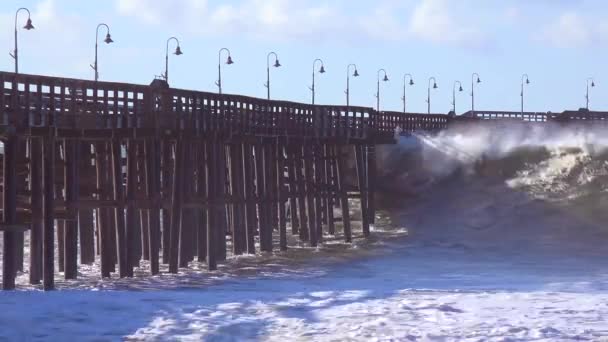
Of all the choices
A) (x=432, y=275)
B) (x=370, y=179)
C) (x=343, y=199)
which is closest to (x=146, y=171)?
(x=432, y=275)

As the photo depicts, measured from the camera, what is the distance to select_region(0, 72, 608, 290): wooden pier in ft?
71.2

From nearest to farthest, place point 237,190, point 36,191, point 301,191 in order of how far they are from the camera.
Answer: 1. point 36,191
2. point 237,190
3. point 301,191

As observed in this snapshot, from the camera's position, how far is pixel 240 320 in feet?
52.5

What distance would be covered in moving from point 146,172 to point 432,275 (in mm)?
7078

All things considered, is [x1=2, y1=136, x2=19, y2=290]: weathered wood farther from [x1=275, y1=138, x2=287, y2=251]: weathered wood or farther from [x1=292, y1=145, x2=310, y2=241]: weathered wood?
[x1=292, y1=145, x2=310, y2=241]: weathered wood

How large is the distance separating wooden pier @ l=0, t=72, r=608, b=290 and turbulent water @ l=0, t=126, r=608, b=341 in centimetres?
114

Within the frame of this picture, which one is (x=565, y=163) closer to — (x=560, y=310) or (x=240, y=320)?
(x=560, y=310)

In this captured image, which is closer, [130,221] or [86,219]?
[130,221]

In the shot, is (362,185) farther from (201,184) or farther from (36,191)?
(36,191)

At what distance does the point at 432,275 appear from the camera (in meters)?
26.3

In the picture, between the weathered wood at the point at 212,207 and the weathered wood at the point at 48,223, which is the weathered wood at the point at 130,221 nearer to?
the weathered wood at the point at 212,207

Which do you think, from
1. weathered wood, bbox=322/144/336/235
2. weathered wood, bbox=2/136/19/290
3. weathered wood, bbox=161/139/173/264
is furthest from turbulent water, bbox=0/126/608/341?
weathered wood, bbox=2/136/19/290

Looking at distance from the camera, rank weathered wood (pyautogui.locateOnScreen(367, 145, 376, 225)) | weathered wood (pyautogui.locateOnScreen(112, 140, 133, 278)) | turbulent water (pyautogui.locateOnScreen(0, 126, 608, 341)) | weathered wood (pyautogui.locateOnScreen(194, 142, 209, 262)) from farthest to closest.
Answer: weathered wood (pyautogui.locateOnScreen(367, 145, 376, 225)) < weathered wood (pyautogui.locateOnScreen(194, 142, 209, 262)) < weathered wood (pyautogui.locateOnScreen(112, 140, 133, 278)) < turbulent water (pyautogui.locateOnScreen(0, 126, 608, 341))

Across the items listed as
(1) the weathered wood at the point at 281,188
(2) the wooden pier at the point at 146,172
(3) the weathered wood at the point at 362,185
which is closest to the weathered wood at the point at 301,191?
(2) the wooden pier at the point at 146,172
